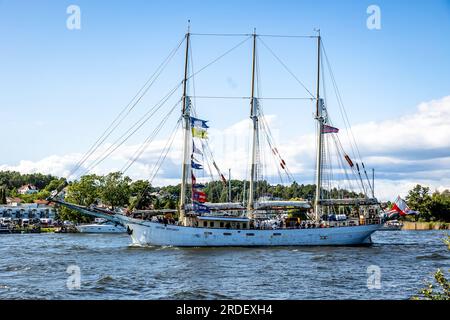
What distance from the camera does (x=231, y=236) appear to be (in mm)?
72250

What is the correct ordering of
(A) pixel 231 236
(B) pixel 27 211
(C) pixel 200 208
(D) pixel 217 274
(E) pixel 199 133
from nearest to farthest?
(D) pixel 217 274
(C) pixel 200 208
(A) pixel 231 236
(E) pixel 199 133
(B) pixel 27 211

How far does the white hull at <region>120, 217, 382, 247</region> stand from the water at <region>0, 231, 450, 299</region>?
502 centimetres

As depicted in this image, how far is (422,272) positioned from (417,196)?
402ft

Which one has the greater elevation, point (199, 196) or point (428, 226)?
point (199, 196)

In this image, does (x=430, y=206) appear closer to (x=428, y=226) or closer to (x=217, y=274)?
(x=428, y=226)

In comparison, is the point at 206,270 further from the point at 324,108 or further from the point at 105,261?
the point at 324,108

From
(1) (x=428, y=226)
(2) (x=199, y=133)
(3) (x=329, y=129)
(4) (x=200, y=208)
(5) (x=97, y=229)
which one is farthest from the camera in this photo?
(1) (x=428, y=226)

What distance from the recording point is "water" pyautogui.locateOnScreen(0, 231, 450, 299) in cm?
3412

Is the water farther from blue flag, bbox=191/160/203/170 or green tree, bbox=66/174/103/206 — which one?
green tree, bbox=66/174/103/206

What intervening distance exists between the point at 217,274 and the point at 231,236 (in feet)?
95.3

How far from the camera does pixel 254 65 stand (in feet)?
258

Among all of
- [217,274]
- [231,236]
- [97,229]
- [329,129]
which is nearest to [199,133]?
[231,236]

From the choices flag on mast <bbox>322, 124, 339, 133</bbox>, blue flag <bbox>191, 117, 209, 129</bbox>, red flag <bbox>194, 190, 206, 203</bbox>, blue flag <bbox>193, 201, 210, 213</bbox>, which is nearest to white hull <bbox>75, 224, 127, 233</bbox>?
blue flag <bbox>191, 117, 209, 129</bbox>
